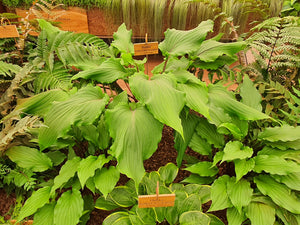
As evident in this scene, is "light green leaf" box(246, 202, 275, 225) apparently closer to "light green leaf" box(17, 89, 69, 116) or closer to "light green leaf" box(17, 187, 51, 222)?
"light green leaf" box(17, 187, 51, 222)

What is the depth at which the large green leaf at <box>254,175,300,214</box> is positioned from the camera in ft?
3.26

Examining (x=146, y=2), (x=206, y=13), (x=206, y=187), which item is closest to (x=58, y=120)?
(x=206, y=187)

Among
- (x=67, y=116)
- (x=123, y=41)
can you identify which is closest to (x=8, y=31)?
(x=123, y=41)

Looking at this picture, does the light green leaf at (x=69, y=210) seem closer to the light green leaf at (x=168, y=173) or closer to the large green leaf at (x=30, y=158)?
the large green leaf at (x=30, y=158)

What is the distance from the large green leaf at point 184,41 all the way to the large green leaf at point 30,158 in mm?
975

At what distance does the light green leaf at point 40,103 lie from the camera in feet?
3.99

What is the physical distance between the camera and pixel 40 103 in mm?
1246

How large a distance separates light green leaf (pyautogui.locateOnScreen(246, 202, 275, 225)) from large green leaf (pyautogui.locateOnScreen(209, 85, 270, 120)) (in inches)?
17.5

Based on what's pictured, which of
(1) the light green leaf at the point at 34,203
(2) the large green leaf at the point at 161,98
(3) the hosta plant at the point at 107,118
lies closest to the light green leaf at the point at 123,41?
(3) the hosta plant at the point at 107,118

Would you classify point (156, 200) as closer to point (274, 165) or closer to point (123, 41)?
point (274, 165)

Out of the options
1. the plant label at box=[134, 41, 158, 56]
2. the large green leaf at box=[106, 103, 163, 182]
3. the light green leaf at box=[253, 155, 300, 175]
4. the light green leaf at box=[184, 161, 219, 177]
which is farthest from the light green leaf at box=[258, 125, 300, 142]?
the plant label at box=[134, 41, 158, 56]

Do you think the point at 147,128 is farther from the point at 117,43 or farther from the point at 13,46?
the point at 13,46

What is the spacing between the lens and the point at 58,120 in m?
1.08

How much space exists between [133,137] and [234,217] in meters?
0.63
